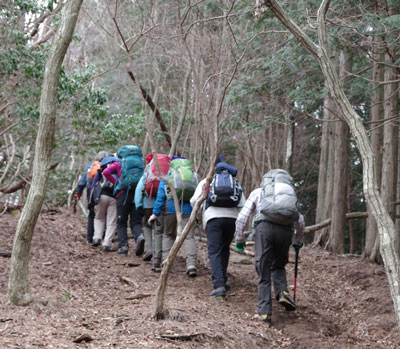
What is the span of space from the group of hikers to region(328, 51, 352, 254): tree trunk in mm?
5070

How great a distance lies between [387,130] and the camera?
10.7 meters

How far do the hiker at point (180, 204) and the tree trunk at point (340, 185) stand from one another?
18.0ft

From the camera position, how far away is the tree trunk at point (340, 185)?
41.7ft

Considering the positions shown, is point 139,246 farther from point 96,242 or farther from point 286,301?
point 286,301

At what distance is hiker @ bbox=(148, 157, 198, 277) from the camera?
837 cm

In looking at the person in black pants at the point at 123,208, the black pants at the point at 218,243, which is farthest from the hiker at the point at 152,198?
the black pants at the point at 218,243

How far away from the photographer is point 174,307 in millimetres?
5945

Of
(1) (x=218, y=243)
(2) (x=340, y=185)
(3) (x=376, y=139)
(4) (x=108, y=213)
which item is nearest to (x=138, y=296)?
(1) (x=218, y=243)

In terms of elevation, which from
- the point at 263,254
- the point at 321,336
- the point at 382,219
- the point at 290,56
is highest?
the point at 290,56

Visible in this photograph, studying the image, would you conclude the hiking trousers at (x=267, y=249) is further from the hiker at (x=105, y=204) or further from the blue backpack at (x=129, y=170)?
the hiker at (x=105, y=204)

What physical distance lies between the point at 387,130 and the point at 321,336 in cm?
597

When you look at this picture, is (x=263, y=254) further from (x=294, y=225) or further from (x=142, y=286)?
(x=142, y=286)

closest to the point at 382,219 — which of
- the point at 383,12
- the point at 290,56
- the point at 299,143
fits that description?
the point at 383,12

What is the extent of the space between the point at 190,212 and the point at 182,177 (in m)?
0.72
